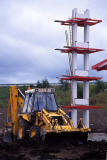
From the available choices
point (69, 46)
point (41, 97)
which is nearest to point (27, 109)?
point (41, 97)

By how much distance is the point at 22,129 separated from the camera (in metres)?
22.1

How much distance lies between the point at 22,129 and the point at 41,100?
5.70ft

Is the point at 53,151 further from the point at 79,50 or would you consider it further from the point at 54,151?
the point at 79,50

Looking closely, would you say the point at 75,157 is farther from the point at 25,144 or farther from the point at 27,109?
the point at 27,109

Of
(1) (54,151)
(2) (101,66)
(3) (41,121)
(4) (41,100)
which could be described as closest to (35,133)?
(3) (41,121)

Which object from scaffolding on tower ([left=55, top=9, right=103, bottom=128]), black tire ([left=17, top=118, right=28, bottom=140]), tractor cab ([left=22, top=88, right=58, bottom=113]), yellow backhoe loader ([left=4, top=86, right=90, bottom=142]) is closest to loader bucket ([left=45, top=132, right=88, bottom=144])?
yellow backhoe loader ([left=4, top=86, right=90, bottom=142])

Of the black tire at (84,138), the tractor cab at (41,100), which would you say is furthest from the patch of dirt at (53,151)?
the tractor cab at (41,100)

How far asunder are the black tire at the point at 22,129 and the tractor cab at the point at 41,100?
0.63 metres

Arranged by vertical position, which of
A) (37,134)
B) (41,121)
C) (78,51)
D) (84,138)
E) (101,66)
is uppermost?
(78,51)

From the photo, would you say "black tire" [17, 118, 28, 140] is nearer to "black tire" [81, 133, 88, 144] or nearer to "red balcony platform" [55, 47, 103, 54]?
"black tire" [81, 133, 88, 144]

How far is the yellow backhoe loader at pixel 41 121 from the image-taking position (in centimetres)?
2005

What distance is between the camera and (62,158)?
636 inches

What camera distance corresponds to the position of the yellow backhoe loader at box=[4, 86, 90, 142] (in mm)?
20047

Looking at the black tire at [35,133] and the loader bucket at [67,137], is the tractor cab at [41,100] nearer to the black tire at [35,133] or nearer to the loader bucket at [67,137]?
the black tire at [35,133]
